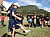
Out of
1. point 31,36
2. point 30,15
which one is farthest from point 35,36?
point 30,15

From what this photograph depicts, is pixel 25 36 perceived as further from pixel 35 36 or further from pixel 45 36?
pixel 45 36

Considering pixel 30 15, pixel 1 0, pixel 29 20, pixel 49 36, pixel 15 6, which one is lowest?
pixel 49 36

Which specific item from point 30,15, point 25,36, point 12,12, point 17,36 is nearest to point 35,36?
point 25,36

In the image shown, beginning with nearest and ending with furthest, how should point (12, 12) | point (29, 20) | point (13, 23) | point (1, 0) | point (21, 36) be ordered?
point (12, 12) → point (13, 23) → point (1, 0) → point (21, 36) → point (29, 20)

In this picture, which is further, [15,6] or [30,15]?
[30,15]

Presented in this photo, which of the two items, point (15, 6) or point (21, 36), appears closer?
point (15, 6)

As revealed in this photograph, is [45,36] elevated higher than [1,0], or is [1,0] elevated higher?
[1,0]

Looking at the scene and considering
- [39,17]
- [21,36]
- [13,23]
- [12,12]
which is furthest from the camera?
[39,17]

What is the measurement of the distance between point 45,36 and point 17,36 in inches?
69.9

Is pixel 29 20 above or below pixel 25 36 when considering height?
above

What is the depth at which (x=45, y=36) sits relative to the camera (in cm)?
378

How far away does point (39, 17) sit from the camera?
6.14m

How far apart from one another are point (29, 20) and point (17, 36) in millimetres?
2450

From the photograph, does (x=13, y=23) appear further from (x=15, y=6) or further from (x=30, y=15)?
(x=30, y=15)
